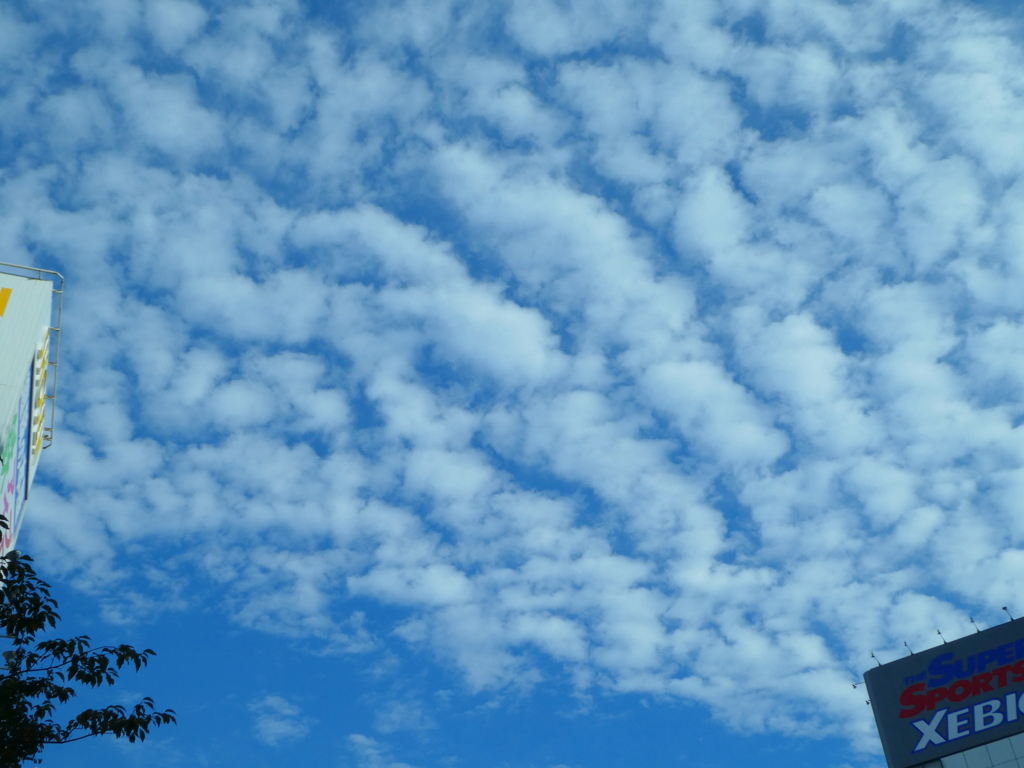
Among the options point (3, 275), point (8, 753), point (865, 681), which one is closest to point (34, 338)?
point (3, 275)

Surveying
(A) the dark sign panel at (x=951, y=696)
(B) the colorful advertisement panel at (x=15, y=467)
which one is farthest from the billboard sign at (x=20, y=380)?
(A) the dark sign panel at (x=951, y=696)

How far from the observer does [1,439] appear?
34188 millimetres

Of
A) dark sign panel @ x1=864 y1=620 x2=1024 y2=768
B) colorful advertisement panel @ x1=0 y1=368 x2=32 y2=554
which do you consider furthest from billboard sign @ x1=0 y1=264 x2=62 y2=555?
dark sign panel @ x1=864 y1=620 x2=1024 y2=768

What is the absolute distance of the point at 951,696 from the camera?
126ft

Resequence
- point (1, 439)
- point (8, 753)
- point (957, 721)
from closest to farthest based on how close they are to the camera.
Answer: point (8, 753), point (1, 439), point (957, 721)

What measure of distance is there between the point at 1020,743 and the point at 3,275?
47.0 metres

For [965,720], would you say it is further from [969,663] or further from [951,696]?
[969,663]

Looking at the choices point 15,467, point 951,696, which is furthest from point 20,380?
point 951,696

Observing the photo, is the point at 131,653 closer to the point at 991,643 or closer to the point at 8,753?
the point at 8,753

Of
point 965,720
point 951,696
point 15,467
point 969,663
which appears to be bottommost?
point 965,720

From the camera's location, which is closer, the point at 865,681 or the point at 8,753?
the point at 8,753

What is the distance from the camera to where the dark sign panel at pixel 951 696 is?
3678cm

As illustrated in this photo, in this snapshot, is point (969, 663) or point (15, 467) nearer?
point (15, 467)

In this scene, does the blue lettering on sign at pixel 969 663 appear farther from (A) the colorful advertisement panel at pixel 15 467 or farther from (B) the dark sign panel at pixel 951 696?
(A) the colorful advertisement panel at pixel 15 467
